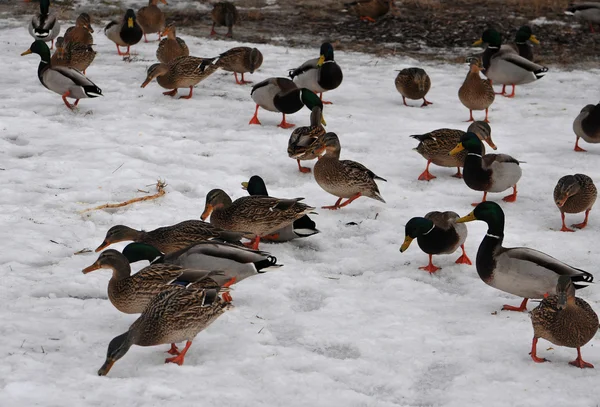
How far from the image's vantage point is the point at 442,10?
1598 cm

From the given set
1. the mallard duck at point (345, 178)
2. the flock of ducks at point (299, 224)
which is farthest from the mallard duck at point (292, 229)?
the mallard duck at point (345, 178)

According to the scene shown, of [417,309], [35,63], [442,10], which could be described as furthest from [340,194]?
[442,10]

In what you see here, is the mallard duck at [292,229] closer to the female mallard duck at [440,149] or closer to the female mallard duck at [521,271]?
the female mallard duck at [521,271]

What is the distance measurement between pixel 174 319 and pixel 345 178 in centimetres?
321

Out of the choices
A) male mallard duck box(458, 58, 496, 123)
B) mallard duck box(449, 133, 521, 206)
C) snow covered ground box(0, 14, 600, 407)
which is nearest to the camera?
snow covered ground box(0, 14, 600, 407)

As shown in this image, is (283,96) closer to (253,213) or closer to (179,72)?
(179,72)

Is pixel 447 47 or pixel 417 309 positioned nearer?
pixel 417 309

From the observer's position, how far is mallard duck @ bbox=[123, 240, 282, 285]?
584 cm

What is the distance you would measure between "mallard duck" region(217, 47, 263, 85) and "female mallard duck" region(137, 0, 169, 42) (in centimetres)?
274

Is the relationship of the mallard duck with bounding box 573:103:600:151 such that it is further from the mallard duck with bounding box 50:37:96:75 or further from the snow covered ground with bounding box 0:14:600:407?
the mallard duck with bounding box 50:37:96:75

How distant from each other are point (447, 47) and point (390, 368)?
988 centimetres

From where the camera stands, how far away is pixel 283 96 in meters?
10.1

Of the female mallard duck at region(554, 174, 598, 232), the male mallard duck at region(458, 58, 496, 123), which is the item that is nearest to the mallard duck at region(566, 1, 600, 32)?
the male mallard duck at region(458, 58, 496, 123)

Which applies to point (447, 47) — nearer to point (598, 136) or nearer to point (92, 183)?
point (598, 136)
